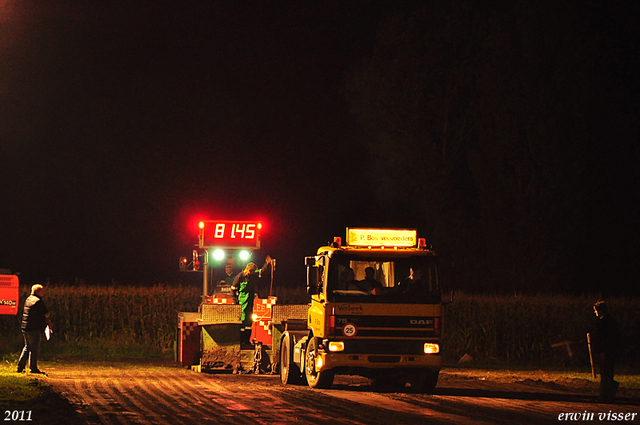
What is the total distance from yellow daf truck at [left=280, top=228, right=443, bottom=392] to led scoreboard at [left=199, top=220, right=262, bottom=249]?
234 inches

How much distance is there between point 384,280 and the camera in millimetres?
18516

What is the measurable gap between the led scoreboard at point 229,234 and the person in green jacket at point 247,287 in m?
1.08

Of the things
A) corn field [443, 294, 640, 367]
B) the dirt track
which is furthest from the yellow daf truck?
corn field [443, 294, 640, 367]

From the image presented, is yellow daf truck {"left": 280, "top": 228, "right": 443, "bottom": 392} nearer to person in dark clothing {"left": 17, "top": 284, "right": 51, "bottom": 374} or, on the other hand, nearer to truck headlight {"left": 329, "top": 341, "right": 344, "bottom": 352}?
truck headlight {"left": 329, "top": 341, "right": 344, "bottom": 352}

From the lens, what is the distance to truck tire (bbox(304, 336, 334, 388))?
18.3 meters

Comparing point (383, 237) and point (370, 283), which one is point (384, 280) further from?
point (383, 237)

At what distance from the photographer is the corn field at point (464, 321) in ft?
106

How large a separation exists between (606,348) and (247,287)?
9154 mm

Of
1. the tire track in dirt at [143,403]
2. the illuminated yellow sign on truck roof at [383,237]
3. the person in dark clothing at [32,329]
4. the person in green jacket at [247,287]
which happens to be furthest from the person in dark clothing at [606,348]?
the person in dark clothing at [32,329]

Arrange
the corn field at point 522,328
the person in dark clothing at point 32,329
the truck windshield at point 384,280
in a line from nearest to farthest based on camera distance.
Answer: the truck windshield at point 384,280, the person in dark clothing at point 32,329, the corn field at point 522,328

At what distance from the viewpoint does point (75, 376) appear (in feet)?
71.1

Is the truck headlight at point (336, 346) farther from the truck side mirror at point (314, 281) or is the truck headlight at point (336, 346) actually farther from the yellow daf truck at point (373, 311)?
the truck side mirror at point (314, 281)

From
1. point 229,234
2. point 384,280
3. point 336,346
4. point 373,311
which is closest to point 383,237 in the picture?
point 384,280

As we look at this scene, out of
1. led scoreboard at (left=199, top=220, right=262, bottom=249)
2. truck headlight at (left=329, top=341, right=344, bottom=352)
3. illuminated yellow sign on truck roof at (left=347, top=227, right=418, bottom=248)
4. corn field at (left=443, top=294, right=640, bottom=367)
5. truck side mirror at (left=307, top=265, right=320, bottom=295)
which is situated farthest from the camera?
corn field at (left=443, top=294, right=640, bottom=367)
